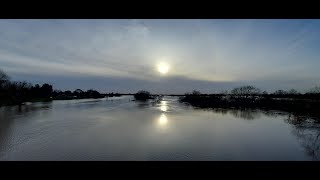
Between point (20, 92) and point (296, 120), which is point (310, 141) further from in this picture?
point (20, 92)

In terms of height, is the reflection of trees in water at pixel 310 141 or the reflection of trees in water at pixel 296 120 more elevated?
the reflection of trees in water at pixel 296 120

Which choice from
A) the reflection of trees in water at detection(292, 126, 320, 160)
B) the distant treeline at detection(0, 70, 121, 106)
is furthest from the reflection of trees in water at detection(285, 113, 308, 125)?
the distant treeline at detection(0, 70, 121, 106)

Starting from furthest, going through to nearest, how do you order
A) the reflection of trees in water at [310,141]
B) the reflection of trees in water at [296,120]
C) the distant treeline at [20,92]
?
the distant treeline at [20,92], the reflection of trees in water at [296,120], the reflection of trees in water at [310,141]

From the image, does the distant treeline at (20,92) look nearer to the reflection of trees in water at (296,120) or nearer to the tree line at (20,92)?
the tree line at (20,92)

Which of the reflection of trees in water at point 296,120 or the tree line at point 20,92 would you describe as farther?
the tree line at point 20,92

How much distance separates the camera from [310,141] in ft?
29.6

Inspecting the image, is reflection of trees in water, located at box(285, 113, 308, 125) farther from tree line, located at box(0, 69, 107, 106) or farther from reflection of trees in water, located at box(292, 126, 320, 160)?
tree line, located at box(0, 69, 107, 106)

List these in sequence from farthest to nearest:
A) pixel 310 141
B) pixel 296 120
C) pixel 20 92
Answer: pixel 20 92 < pixel 296 120 < pixel 310 141

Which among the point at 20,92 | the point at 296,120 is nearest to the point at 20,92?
the point at 20,92

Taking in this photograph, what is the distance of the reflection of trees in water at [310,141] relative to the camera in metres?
7.39

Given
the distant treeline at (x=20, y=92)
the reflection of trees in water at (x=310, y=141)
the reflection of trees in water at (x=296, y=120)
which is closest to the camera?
the reflection of trees in water at (x=310, y=141)

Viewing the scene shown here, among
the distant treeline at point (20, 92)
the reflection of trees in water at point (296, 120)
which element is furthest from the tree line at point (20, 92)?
the reflection of trees in water at point (296, 120)

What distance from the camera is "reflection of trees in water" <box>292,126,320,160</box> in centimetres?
739
